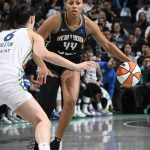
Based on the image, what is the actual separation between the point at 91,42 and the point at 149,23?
9.38ft

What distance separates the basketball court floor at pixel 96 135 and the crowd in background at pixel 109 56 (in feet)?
3.05

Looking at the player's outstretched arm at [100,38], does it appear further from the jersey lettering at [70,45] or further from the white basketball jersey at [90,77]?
the white basketball jersey at [90,77]

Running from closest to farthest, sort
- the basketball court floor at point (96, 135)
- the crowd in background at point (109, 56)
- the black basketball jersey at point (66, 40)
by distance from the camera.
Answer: the black basketball jersey at point (66, 40) → the basketball court floor at point (96, 135) → the crowd in background at point (109, 56)

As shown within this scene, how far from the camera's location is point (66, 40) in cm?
709

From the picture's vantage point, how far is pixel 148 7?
17891 mm

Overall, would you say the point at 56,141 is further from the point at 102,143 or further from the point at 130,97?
the point at 130,97

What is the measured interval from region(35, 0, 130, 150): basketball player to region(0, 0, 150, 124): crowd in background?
4662 millimetres

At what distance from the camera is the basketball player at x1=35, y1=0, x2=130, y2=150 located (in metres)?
7.00

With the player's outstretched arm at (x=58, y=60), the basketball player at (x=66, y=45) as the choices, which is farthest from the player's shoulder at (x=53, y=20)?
the player's outstretched arm at (x=58, y=60)

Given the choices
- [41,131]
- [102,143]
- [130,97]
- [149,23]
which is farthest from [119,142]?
[149,23]

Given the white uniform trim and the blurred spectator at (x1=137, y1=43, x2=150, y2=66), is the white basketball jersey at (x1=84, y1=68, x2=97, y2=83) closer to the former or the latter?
the blurred spectator at (x1=137, y1=43, x2=150, y2=66)

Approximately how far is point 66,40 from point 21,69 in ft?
5.70

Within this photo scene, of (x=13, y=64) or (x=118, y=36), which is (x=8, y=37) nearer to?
(x=13, y=64)

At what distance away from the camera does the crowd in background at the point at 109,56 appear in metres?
13.3
